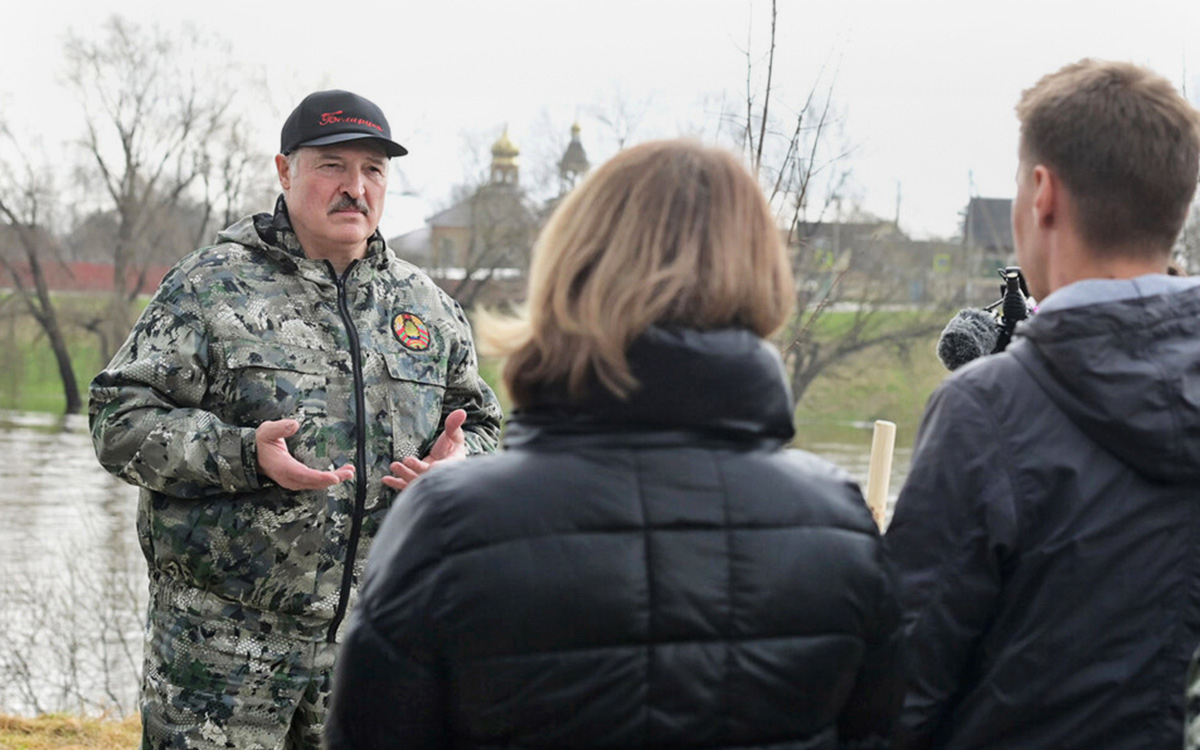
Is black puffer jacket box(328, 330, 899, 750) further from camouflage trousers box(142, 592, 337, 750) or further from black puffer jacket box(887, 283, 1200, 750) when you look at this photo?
camouflage trousers box(142, 592, 337, 750)

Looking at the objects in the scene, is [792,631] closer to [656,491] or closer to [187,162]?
[656,491]

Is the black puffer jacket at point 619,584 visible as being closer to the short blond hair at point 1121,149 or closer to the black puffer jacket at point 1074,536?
the black puffer jacket at point 1074,536

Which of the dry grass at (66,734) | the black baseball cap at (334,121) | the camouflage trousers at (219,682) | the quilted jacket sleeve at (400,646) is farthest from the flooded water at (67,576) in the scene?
the quilted jacket sleeve at (400,646)

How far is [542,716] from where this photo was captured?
1640 mm

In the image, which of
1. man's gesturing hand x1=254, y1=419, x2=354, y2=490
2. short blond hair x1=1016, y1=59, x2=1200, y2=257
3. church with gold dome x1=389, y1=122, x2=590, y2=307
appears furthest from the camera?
church with gold dome x1=389, y1=122, x2=590, y2=307

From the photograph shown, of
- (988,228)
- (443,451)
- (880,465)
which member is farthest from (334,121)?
(988,228)

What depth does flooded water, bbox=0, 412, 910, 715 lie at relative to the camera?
11.7m

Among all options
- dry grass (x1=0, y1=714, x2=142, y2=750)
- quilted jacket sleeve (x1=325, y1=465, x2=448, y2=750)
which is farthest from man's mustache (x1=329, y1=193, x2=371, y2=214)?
dry grass (x1=0, y1=714, x2=142, y2=750)

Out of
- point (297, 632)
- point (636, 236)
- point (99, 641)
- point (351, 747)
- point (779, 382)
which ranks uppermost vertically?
point (636, 236)

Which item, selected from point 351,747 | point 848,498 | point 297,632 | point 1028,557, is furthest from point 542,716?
point 297,632

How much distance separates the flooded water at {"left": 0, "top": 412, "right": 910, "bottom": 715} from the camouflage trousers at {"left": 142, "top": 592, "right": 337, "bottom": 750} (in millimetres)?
5463

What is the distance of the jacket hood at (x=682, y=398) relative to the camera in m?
1.66

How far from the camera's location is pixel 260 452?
313 centimetres

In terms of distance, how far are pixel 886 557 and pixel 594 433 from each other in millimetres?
448
